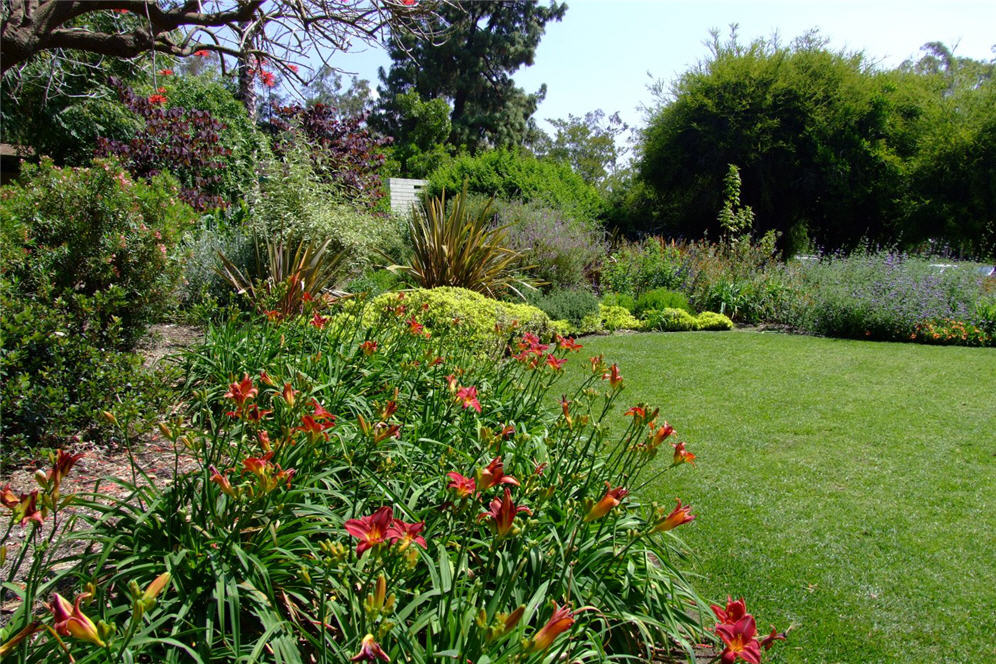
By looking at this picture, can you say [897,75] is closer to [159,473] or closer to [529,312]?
[529,312]

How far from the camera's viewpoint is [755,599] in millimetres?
2564

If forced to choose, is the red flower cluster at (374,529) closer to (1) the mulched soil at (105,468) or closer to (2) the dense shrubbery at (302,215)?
(1) the mulched soil at (105,468)

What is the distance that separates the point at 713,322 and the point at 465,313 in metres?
4.61

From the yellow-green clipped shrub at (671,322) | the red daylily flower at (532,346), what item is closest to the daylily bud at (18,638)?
the red daylily flower at (532,346)

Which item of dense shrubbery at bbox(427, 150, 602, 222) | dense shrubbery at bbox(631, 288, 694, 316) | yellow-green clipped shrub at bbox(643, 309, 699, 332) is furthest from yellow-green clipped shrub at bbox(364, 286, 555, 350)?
dense shrubbery at bbox(427, 150, 602, 222)

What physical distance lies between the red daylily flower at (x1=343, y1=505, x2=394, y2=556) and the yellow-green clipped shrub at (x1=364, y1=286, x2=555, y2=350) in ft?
10.1

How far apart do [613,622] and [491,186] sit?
12.3 metres

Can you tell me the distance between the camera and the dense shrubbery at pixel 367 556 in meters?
1.39

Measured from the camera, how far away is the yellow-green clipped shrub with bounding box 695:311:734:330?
351 inches

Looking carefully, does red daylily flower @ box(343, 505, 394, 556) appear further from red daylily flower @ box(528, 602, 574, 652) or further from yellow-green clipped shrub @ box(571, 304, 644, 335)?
yellow-green clipped shrub @ box(571, 304, 644, 335)

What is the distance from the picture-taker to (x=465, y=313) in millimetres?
5777

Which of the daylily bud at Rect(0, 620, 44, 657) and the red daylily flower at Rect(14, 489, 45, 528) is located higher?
the red daylily flower at Rect(14, 489, 45, 528)

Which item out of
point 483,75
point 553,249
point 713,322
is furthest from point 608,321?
point 483,75

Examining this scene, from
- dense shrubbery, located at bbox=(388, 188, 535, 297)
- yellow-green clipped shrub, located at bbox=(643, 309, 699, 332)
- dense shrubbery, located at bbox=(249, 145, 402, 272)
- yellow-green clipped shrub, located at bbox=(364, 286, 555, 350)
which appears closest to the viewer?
yellow-green clipped shrub, located at bbox=(364, 286, 555, 350)
